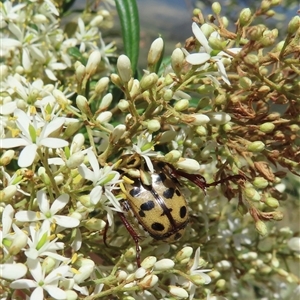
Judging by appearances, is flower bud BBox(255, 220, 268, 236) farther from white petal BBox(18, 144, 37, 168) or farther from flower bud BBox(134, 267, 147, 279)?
white petal BBox(18, 144, 37, 168)

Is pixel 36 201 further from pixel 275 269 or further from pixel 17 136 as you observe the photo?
pixel 275 269

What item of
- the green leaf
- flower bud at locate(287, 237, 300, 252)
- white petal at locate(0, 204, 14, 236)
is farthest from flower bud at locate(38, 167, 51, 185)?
flower bud at locate(287, 237, 300, 252)

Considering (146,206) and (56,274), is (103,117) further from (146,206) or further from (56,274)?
(56,274)

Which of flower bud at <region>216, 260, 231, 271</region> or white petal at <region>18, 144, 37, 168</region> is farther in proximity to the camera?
flower bud at <region>216, 260, 231, 271</region>

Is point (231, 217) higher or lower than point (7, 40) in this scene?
lower

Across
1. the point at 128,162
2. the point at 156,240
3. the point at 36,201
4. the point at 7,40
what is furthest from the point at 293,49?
the point at 7,40

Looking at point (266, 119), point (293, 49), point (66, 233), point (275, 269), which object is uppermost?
point (293, 49)
